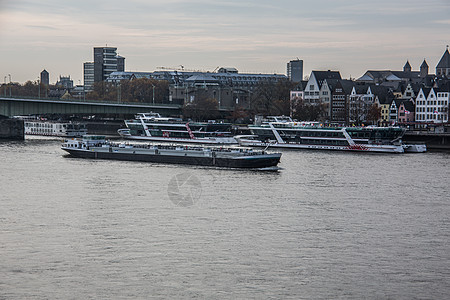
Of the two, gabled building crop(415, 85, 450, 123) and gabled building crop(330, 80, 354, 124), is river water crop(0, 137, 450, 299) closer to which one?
gabled building crop(415, 85, 450, 123)

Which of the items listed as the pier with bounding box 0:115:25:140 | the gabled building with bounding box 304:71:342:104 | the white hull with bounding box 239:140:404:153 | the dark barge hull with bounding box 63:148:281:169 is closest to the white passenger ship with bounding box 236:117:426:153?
the white hull with bounding box 239:140:404:153

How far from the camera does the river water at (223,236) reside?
70.2ft

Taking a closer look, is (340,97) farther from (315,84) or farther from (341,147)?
(341,147)

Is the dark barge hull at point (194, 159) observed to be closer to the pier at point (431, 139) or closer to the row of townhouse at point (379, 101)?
the pier at point (431, 139)

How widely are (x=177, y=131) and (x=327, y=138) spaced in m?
20.4

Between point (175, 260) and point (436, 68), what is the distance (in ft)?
370

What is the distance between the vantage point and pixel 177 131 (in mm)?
85562

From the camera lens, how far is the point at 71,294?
67.4 feet

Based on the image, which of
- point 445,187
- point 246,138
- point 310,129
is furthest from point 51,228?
point 246,138

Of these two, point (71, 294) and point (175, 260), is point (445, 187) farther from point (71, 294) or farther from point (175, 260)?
point (71, 294)

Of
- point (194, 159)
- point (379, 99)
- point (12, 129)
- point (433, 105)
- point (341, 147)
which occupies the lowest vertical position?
point (194, 159)
